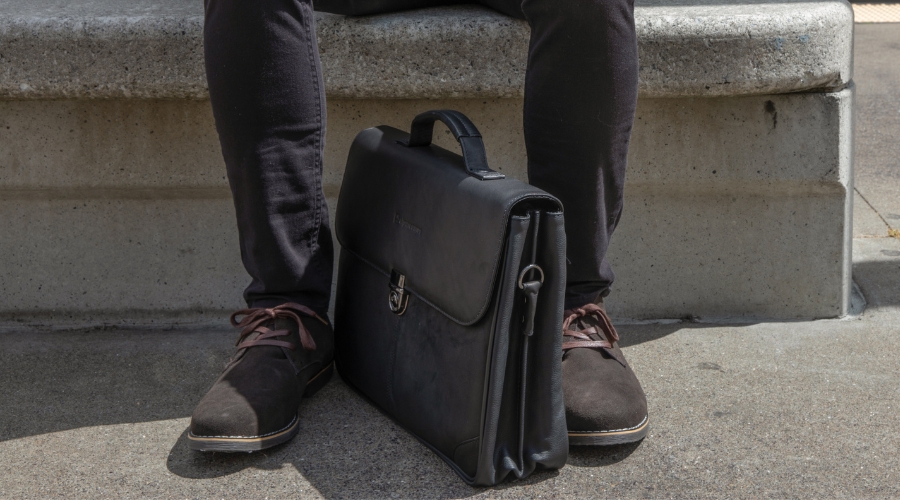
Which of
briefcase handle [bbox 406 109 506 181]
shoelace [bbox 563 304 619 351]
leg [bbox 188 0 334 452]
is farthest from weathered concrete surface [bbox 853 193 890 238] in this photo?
leg [bbox 188 0 334 452]

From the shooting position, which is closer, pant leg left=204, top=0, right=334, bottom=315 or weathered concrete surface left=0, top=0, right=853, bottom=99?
pant leg left=204, top=0, right=334, bottom=315

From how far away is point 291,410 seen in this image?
4.44 ft

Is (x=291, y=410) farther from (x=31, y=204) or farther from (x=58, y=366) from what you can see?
(x=31, y=204)

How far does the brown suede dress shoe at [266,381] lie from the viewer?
1269mm

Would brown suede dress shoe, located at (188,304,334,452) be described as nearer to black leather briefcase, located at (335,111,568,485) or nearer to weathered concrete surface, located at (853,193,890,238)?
black leather briefcase, located at (335,111,568,485)

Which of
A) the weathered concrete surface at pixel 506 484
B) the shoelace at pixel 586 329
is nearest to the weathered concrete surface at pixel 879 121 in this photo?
the weathered concrete surface at pixel 506 484

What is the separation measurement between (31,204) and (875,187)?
7.52 feet

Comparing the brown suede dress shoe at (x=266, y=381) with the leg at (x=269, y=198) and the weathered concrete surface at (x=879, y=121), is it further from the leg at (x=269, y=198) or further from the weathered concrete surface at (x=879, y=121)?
the weathered concrete surface at (x=879, y=121)

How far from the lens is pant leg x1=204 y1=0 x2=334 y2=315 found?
1.34 metres

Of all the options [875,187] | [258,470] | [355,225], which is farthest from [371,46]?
[875,187]

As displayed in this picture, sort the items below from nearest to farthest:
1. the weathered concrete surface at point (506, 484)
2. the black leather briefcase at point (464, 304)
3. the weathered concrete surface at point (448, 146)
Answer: the black leather briefcase at point (464, 304) < the weathered concrete surface at point (506, 484) < the weathered concrete surface at point (448, 146)

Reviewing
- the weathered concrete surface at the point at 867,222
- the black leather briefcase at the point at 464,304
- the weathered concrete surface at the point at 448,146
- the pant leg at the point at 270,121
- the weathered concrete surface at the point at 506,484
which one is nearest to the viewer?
the black leather briefcase at the point at 464,304

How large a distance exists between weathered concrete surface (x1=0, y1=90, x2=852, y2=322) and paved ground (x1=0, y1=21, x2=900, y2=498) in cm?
8

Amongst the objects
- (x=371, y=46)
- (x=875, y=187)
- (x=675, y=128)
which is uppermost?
(x=371, y=46)
